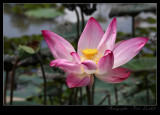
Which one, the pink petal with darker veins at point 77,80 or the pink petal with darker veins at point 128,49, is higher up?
the pink petal with darker veins at point 128,49

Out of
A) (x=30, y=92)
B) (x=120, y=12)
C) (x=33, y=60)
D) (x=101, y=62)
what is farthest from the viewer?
(x=30, y=92)

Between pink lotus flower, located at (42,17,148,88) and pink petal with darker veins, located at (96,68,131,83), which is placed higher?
pink lotus flower, located at (42,17,148,88)

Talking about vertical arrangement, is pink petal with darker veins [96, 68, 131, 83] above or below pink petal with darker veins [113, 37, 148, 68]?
below

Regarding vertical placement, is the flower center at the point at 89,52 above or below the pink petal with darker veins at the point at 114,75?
above

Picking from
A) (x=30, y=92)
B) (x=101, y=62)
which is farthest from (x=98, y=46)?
(x=30, y=92)

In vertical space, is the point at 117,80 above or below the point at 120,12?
below

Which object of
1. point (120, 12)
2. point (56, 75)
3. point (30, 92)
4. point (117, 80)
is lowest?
point (30, 92)
